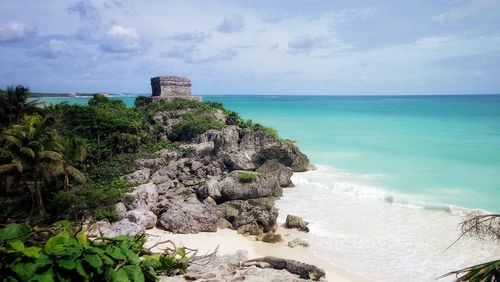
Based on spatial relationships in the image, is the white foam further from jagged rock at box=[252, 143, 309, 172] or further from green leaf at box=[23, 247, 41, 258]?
green leaf at box=[23, 247, 41, 258]

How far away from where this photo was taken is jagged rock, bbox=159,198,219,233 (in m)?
14.6

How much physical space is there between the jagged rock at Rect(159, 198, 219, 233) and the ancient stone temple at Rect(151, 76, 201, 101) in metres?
19.5

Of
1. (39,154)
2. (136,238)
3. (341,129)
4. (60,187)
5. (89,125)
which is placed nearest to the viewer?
(136,238)

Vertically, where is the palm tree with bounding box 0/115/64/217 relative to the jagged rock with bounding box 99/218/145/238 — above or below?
above

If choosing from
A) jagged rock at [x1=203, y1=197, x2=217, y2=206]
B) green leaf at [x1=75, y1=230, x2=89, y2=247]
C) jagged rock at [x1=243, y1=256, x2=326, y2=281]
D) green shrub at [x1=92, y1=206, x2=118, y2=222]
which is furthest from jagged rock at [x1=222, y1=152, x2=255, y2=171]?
green leaf at [x1=75, y1=230, x2=89, y2=247]

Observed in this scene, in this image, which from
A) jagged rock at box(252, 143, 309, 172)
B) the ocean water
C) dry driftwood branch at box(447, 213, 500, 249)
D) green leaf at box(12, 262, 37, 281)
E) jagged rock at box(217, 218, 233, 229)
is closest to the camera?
green leaf at box(12, 262, 37, 281)

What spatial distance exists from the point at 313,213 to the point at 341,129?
3677 centimetres

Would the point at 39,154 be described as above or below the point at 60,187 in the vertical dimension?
above

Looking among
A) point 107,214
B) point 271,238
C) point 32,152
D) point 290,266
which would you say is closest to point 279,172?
point 271,238

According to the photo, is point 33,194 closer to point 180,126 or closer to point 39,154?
point 39,154

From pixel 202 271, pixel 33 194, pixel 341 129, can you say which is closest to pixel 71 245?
pixel 202 271

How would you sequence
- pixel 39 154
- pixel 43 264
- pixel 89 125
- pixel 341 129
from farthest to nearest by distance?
pixel 341 129 → pixel 89 125 → pixel 39 154 → pixel 43 264

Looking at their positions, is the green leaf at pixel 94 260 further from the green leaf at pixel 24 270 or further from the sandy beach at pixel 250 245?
the sandy beach at pixel 250 245

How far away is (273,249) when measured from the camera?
13.2 meters
